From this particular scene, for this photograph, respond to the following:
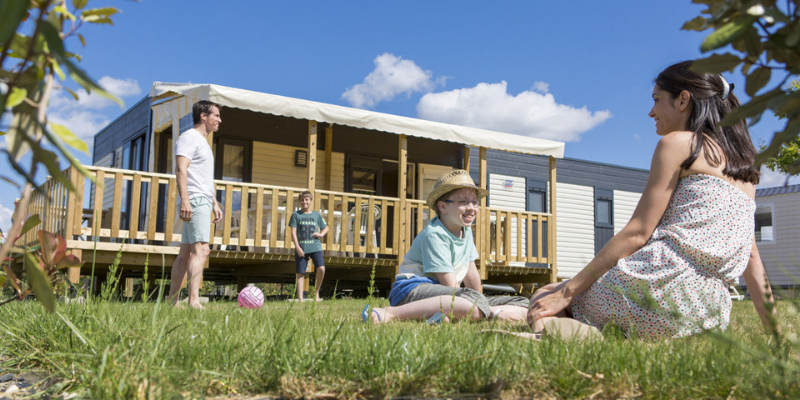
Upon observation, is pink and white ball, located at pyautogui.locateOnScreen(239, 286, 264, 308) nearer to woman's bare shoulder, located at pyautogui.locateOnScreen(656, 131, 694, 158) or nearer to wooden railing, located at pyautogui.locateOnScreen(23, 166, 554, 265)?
wooden railing, located at pyautogui.locateOnScreen(23, 166, 554, 265)

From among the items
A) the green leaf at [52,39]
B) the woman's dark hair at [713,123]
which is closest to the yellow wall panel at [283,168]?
the woman's dark hair at [713,123]

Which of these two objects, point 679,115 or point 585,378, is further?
point 679,115

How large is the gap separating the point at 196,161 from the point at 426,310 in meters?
2.95

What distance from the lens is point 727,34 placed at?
1.02 metres

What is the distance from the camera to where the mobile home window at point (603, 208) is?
22.0 meters

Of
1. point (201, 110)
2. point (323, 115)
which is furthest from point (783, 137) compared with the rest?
point (323, 115)

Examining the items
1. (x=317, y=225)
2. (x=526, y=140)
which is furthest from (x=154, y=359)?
(x=526, y=140)

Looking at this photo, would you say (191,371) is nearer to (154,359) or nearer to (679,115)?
(154,359)

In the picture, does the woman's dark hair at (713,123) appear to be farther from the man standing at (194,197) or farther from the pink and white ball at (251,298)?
the pink and white ball at (251,298)

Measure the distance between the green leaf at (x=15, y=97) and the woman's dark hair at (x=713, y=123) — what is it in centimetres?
265

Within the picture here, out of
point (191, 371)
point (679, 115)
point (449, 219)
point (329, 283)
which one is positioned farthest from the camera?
point (329, 283)

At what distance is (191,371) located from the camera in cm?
182

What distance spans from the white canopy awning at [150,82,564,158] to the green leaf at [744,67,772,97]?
29.3 ft

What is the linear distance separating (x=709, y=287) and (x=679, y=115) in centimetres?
82
